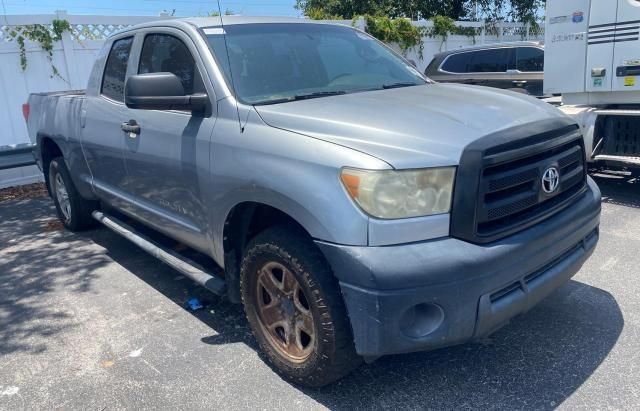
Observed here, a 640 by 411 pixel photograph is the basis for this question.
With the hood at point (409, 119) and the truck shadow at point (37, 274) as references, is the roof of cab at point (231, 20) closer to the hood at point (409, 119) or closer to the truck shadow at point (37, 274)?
the hood at point (409, 119)

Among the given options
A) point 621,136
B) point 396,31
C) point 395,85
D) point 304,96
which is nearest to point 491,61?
point 621,136

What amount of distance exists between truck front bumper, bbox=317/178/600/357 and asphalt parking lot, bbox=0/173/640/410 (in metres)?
0.52

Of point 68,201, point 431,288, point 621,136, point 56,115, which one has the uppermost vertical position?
point 56,115

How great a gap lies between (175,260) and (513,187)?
7.57 ft

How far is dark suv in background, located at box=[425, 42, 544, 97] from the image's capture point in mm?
9070

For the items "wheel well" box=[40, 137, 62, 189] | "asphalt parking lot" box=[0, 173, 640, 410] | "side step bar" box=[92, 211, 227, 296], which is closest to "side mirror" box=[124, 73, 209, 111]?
"side step bar" box=[92, 211, 227, 296]

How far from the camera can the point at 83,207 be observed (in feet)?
18.9

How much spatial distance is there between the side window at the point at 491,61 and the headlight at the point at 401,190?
773 centimetres

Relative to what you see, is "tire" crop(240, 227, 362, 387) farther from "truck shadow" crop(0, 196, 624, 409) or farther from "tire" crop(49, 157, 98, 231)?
"tire" crop(49, 157, 98, 231)

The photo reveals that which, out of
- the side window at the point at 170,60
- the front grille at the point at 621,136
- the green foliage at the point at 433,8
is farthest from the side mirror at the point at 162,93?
the green foliage at the point at 433,8

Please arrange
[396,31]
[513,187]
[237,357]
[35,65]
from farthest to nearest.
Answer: [396,31]
[35,65]
[237,357]
[513,187]

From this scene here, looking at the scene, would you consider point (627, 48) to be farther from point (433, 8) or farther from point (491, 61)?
point (433, 8)

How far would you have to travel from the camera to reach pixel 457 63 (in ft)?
32.8

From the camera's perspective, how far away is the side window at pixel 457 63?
9.91 meters
